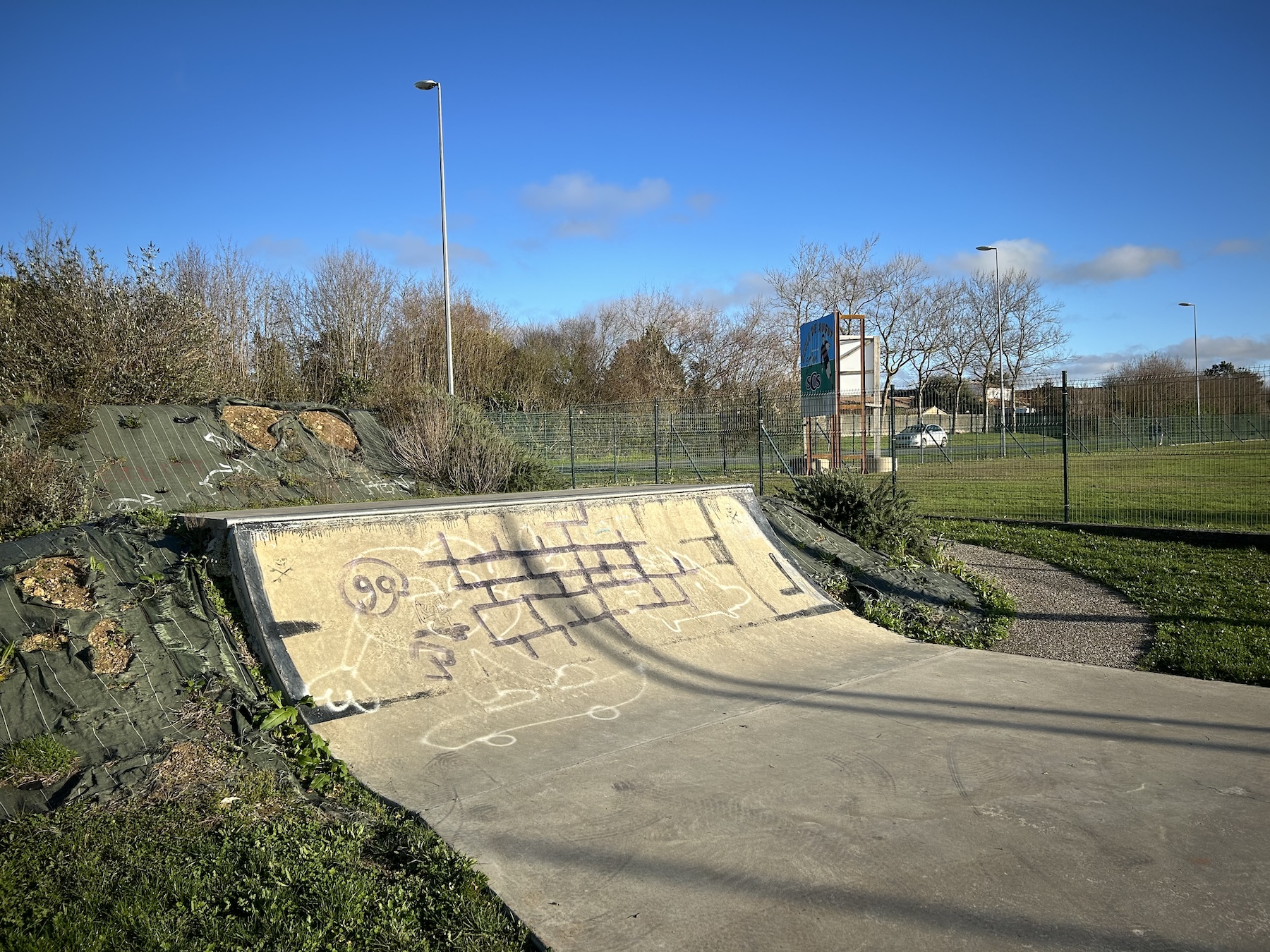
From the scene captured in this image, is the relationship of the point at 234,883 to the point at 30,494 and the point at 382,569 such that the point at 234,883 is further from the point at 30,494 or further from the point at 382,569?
the point at 30,494

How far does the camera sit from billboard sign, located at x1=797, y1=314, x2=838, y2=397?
22000 millimetres

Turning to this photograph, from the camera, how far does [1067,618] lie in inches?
313

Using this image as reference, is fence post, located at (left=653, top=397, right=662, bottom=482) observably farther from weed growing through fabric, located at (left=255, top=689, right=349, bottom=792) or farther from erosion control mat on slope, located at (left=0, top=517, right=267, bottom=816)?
weed growing through fabric, located at (left=255, top=689, right=349, bottom=792)

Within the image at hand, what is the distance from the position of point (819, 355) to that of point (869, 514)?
1364cm

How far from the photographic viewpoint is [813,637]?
7.05 meters

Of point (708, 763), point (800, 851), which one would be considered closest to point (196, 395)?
point (708, 763)

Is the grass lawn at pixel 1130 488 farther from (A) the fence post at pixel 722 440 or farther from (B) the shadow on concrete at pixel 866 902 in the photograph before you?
(B) the shadow on concrete at pixel 866 902

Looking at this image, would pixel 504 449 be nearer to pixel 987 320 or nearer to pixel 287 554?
pixel 287 554

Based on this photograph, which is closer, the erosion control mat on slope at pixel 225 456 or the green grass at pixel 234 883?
the green grass at pixel 234 883

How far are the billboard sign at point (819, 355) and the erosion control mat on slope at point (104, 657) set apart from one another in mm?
18153

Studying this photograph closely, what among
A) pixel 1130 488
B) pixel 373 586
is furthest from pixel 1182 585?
pixel 373 586

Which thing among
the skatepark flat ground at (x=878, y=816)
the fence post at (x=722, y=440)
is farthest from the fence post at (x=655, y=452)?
the skatepark flat ground at (x=878, y=816)

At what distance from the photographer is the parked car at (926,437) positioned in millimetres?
17297

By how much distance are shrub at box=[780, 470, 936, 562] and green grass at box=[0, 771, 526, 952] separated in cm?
710
